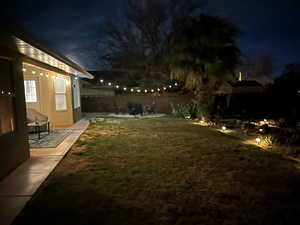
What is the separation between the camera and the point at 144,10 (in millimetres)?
14758

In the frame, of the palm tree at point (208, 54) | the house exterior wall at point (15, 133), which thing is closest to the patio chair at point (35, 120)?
the house exterior wall at point (15, 133)

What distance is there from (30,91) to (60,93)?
1.12 metres

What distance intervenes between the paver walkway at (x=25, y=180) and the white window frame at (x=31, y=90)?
3615mm

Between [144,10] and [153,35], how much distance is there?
6.10 ft

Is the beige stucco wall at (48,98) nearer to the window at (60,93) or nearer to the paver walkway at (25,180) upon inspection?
the window at (60,93)

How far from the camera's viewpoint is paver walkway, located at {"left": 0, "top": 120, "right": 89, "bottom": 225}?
230 cm

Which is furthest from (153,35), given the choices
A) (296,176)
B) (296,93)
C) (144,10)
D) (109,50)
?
(296,176)

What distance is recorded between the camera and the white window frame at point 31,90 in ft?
24.3

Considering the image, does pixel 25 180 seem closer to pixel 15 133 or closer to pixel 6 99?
pixel 15 133

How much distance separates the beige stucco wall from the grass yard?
4098mm

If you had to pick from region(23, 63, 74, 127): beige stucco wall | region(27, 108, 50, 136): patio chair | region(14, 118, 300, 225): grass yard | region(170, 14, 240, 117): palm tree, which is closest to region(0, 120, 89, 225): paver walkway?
region(14, 118, 300, 225): grass yard

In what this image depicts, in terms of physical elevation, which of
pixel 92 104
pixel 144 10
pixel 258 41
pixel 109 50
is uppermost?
pixel 258 41

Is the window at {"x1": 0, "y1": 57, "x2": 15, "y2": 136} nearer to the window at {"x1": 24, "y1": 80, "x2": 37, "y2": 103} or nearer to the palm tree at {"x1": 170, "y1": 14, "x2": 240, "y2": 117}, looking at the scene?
the window at {"x1": 24, "y1": 80, "x2": 37, "y2": 103}

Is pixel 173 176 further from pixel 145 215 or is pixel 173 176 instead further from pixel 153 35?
pixel 153 35
